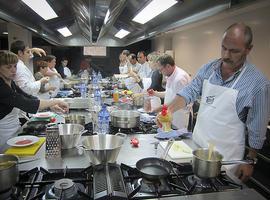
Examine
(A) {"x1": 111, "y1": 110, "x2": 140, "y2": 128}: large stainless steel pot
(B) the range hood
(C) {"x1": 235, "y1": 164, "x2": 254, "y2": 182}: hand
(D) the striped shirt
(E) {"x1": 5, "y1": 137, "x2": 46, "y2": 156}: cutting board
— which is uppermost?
(B) the range hood

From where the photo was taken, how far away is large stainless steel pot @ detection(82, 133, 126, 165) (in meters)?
1.25

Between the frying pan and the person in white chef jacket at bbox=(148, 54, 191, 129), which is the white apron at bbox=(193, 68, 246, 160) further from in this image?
the person in white chef jacket at bbox=(148, 54, 191, 129)

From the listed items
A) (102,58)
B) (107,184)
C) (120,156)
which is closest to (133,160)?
(120,156)

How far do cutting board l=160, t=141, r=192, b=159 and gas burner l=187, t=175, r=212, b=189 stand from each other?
26 cm

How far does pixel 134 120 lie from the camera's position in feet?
6.43

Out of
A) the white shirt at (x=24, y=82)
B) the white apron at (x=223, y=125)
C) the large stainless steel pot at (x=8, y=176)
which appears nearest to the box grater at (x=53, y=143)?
the large stainless steel pot at (x=8, y=176)

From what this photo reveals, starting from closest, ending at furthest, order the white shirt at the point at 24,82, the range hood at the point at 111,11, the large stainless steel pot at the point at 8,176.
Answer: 1. the large stainless steel pot at the point at 8,176
2. the range hood at the point at 111,11
3. the white shirt at the point at 24,82

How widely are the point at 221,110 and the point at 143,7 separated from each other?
1.62m

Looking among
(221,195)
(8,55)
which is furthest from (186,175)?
(8,55)

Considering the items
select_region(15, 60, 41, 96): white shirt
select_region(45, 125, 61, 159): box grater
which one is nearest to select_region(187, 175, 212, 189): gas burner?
select_region(45, 125, 61, 159): box grater

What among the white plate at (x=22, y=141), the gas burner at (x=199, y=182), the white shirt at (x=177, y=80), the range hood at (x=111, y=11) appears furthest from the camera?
the white shirt at (x=177, y=80)

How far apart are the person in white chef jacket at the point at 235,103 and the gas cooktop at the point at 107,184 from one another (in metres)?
0.44

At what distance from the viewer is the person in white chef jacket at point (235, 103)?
1548mm

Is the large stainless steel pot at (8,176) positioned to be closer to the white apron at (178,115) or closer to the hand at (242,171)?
the hand at (242,171)
